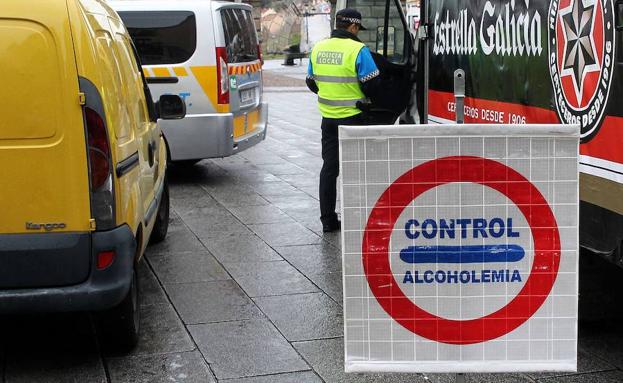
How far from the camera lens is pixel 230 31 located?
10969mm

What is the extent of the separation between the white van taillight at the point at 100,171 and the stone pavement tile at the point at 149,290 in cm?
151

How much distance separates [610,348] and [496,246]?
2.05 metres

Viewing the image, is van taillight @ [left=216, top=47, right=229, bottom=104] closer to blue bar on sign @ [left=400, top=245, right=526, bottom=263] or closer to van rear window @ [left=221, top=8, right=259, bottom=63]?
van rear window @ [left=221, top=8, right=259, bottom=63]

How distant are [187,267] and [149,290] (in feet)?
2.14

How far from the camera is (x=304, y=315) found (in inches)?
234

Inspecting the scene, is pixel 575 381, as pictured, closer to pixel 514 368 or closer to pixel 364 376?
pixel 364 376

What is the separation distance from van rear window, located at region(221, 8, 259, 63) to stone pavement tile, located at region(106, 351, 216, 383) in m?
5.95

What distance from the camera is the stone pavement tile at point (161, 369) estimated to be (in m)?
4.89

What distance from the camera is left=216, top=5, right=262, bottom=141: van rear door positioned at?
1081 centimetres

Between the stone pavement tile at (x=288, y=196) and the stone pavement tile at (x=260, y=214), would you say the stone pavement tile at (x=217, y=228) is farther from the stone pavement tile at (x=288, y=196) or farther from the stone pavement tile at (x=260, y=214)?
the stone pavement tile at (x=288, y=196)

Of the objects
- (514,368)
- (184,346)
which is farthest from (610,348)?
(184,346)

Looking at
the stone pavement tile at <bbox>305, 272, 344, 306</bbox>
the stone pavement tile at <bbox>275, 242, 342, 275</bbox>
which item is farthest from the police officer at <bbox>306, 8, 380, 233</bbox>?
the stone pavement tile at <bbox>305, 272, 344, 306</bbox>

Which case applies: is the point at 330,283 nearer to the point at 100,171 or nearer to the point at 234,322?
the point at 234,322

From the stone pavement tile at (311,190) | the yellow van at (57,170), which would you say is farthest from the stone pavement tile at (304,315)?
the stone pavement tile at (311,190)
